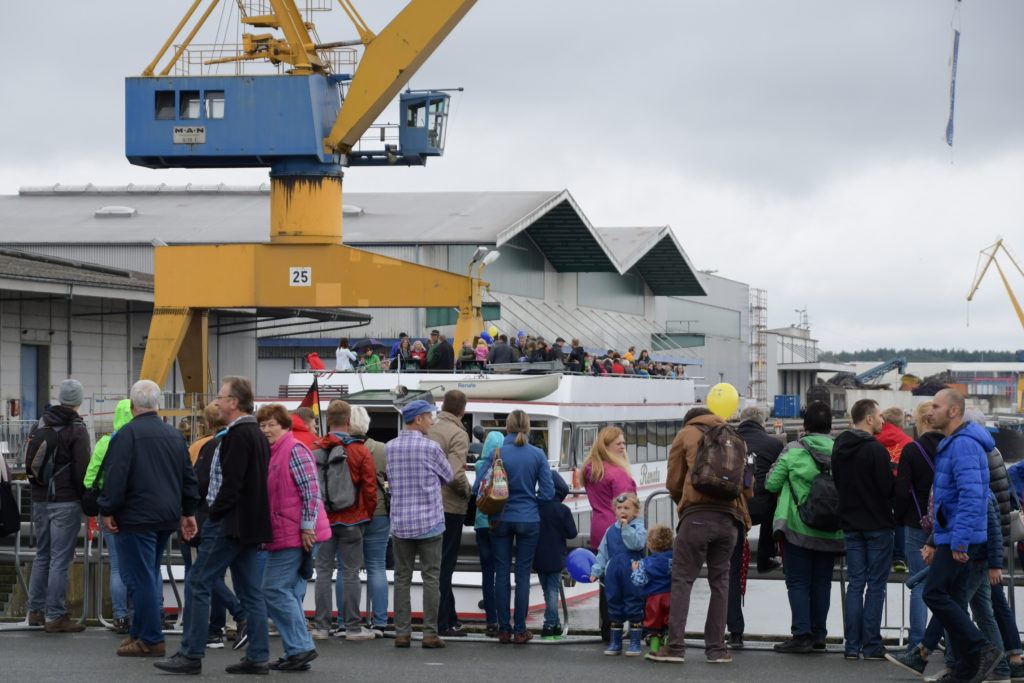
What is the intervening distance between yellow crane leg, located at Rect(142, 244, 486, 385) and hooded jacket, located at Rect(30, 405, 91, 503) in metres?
16.9

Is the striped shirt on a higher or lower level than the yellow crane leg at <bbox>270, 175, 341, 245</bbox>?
lower

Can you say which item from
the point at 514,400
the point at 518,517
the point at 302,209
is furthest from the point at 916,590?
the point at 302,209

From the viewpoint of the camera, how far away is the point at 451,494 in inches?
464

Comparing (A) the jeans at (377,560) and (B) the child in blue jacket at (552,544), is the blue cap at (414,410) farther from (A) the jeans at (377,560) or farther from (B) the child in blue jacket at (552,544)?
(B) the child in blue jacket at (552,544)

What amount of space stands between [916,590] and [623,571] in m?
2.28

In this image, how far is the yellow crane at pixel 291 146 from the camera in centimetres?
2862

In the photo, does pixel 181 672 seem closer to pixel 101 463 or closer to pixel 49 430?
pixel 101 463

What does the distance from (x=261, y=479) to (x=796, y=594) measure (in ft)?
14.6

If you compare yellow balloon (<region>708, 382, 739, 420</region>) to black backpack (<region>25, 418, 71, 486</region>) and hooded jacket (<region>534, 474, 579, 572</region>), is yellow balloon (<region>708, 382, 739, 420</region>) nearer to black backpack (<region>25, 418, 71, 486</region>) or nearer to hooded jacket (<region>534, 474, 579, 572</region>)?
hooded jacket (<region>534, 474, 579, 572</region>)

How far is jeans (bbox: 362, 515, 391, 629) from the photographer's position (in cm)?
1180

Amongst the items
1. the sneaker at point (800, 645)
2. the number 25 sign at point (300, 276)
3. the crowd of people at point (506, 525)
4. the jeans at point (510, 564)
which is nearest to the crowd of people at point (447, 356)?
the number 25 sign at point (300, 276)

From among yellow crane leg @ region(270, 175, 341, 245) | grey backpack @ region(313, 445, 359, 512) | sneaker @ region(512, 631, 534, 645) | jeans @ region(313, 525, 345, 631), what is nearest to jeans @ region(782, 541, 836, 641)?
sneaker @ region(512, 631, 534, 645)

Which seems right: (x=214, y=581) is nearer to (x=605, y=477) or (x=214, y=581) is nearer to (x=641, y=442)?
(x=605, y=477)

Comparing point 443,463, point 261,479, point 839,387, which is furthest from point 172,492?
point 839,387
